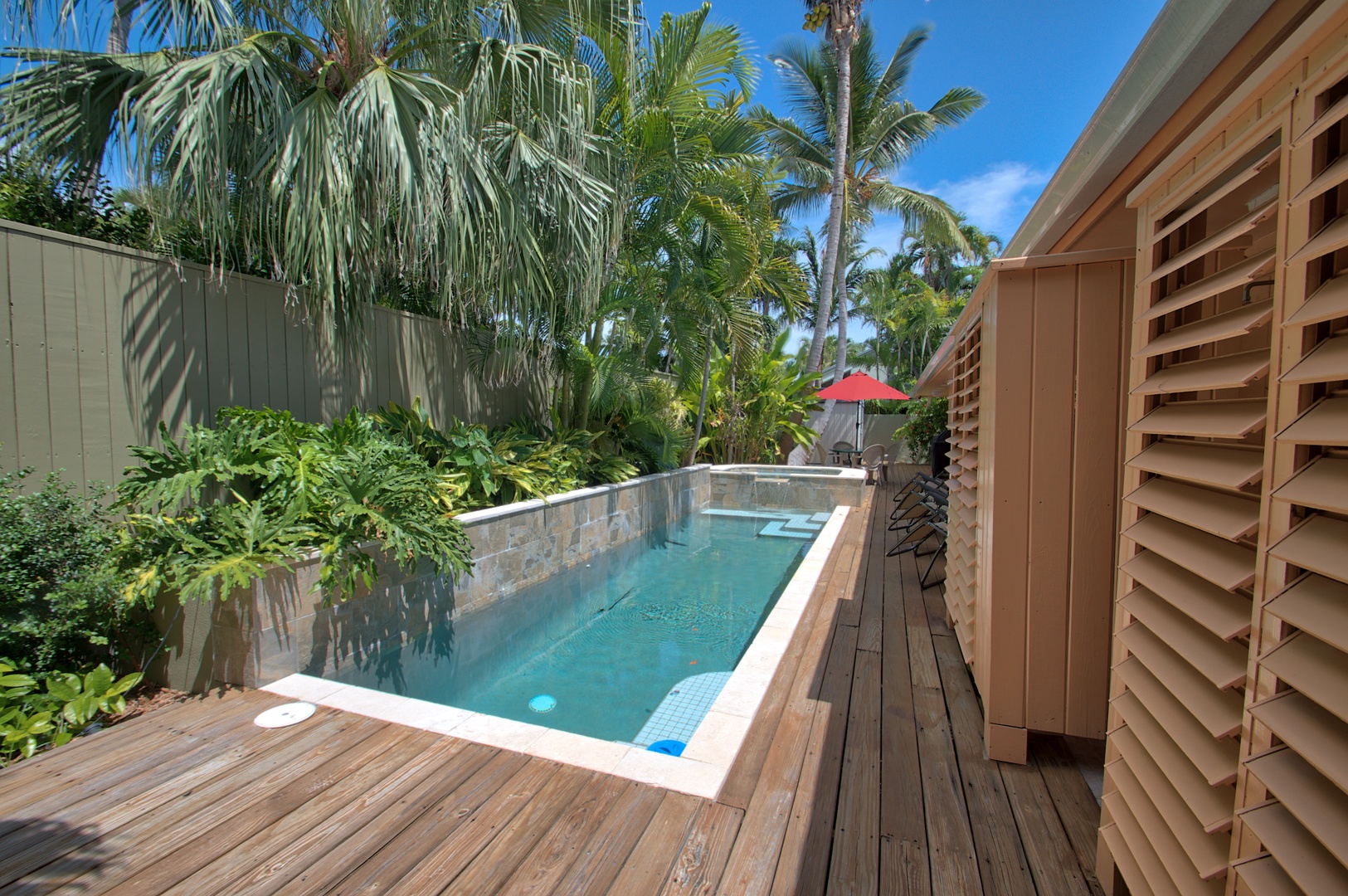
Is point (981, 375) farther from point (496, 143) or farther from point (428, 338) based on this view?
point (428, 338)

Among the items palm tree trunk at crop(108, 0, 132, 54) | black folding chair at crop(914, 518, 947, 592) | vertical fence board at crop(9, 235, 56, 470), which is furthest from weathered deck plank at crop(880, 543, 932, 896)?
palm tree trunk at crop(108, 0, 132, 54)

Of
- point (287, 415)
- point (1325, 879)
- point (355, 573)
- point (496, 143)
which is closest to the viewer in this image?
point (1325, 879)

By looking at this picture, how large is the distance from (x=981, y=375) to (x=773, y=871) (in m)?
2.03

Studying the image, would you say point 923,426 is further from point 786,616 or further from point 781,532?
point 786,616

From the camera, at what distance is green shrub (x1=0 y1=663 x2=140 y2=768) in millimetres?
2395

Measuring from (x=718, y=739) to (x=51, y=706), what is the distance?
2.82 metres

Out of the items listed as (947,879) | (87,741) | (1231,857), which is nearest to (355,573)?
(87,741)

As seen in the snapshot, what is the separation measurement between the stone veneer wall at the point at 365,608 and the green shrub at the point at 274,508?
0.13m

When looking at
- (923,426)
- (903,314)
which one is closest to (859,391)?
(923,426)

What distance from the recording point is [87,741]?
247cm

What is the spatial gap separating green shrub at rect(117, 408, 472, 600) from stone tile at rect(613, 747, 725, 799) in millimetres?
1895

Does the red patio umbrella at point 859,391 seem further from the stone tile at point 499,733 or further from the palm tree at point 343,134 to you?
the stone tile at point 499,733

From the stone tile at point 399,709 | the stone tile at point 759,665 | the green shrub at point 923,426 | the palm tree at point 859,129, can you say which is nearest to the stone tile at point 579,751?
the stone tile at point 399,709

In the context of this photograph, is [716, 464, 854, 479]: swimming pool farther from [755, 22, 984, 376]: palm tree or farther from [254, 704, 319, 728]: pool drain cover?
[254, 704, 319, 728]: pool drain cover
